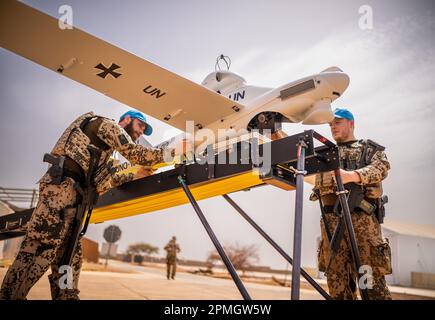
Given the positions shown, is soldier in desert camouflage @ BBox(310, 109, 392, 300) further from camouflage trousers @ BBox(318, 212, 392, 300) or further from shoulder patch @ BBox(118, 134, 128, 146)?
shoulder patch @ BBox(118, 134, 128, 146)

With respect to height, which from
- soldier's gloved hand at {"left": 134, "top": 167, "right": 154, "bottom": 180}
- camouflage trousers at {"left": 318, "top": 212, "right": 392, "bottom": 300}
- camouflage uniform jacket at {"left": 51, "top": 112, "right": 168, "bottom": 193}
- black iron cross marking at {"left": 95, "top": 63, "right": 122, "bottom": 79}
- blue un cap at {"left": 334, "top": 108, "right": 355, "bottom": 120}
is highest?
black iron cross marking at {"left": 95, "top": 63, "right": 122, "bottom": 79}

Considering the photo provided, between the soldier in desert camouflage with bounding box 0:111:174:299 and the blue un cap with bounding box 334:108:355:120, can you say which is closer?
the soldier in desert camouflage with bounding box 0:111:174:299

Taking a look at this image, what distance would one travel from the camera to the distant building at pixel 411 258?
16.6 metres

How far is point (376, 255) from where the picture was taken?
2.88 meters

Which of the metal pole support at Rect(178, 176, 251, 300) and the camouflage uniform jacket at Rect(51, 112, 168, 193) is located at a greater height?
the camouflage uniform jacket at Rect(51, 112, 168, 193)

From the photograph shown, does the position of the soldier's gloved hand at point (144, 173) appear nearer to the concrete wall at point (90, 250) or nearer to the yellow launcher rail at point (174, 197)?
the yellow launcher rail at point (174, 197)

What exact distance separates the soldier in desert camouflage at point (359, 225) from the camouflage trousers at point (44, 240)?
2.30m

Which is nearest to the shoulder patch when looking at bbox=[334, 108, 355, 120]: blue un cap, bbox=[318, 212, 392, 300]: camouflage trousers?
bbox=[318, 212, 392, 300]: camouflage trousers

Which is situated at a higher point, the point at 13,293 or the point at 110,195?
the point at 110,195

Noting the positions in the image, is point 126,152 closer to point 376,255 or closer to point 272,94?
point 272,94

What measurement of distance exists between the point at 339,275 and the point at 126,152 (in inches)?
88.4

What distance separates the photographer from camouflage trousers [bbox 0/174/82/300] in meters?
2.36
